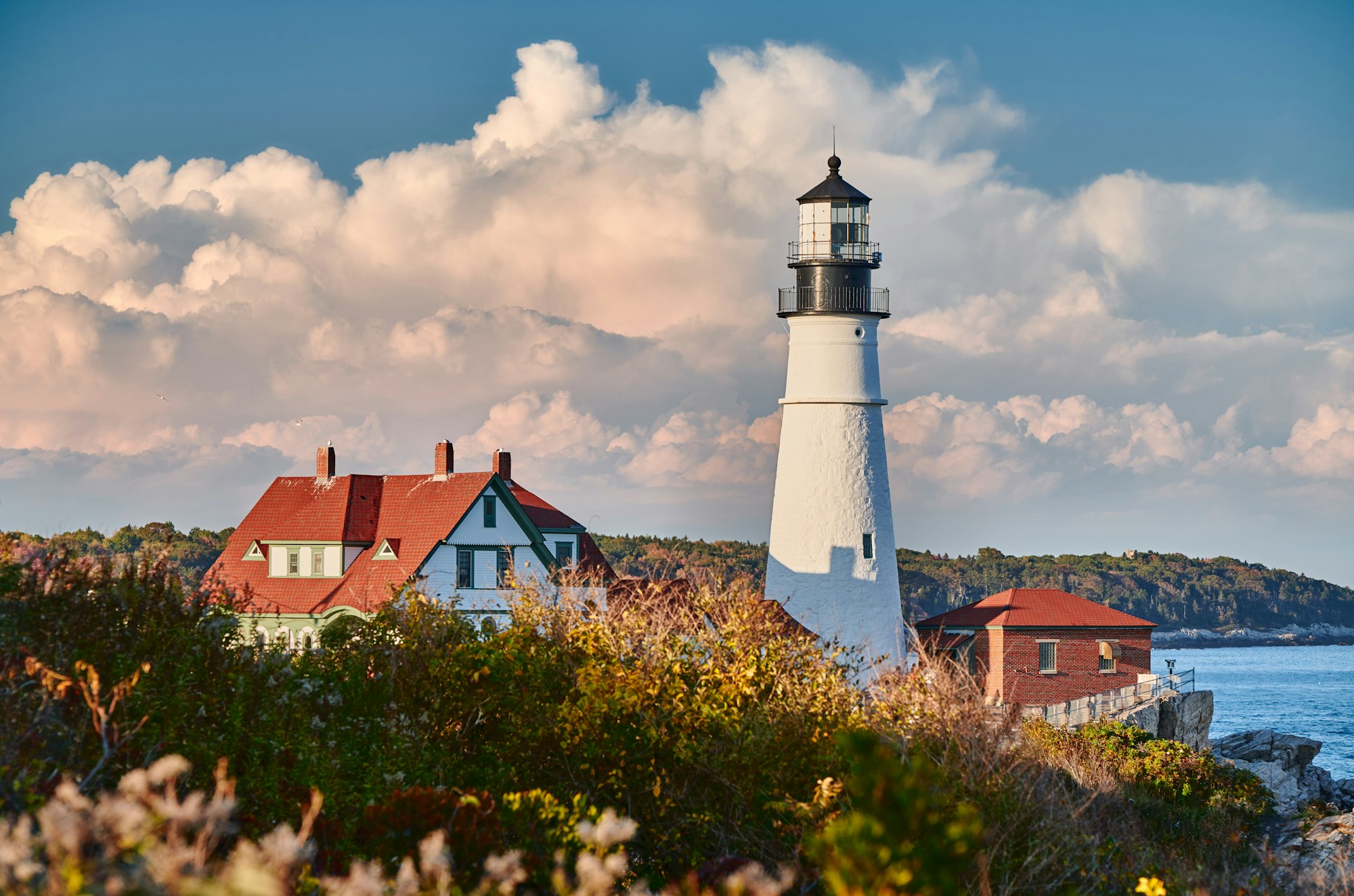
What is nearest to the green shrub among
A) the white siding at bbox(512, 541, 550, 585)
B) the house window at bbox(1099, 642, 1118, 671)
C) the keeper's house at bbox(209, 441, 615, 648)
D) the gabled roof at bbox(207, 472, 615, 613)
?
the keeper's house at bbox(209, 441, 615, 648)

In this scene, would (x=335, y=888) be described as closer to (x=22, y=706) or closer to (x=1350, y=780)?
(x=22, y=706)

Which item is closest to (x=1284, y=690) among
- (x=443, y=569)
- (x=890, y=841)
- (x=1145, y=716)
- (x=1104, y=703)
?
(x=1145, y=716)

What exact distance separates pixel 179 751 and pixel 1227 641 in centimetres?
14007

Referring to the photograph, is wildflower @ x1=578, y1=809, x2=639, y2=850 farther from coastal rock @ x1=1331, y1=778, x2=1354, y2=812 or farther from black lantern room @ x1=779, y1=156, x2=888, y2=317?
coastal rock @ x1=1331, y1=778, x2=1354, y2=812

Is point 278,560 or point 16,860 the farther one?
point 278,560

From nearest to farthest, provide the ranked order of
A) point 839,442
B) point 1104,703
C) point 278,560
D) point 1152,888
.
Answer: point 1152,888 → point 839,442 → point 278,560 → point 1104,703

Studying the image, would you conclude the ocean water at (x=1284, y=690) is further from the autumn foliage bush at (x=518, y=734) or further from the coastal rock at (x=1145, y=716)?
the autumn foliage bush at (x=518, y=734)

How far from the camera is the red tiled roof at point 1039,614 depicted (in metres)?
40.6

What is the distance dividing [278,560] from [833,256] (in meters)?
17.2

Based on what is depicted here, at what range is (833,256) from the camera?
32938 millimetres

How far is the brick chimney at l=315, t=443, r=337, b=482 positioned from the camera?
38.0 metres

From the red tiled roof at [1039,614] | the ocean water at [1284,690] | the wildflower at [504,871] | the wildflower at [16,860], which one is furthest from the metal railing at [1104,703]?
the wildflower at [16,860]

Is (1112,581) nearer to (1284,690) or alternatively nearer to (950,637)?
(1284,690)

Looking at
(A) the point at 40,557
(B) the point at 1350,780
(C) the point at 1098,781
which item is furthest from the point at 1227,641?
(A) the point at 40,557
